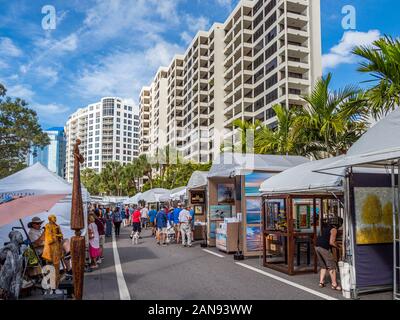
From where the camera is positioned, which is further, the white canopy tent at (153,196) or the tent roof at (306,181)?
the white canopy tent at (153,196)

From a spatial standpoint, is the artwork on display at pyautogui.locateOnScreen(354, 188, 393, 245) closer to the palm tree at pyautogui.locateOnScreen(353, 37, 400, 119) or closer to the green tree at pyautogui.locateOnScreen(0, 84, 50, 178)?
the palm tree at pyautogui.locateOnScreen(353, 37, 400, 119)

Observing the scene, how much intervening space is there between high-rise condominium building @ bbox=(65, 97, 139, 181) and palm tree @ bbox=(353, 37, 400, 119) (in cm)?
15892

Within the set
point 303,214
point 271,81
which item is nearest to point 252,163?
point 303,214

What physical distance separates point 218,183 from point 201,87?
65.4m

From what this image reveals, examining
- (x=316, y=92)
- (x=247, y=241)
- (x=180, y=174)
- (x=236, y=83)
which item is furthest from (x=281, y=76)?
(x=247, y=241)

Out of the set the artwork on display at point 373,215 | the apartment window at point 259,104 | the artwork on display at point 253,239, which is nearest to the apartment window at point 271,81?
the apartment window at point 259,104

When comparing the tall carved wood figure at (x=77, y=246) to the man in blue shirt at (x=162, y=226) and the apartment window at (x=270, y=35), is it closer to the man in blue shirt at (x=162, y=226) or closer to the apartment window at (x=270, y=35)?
the man in blue shirt at (x=162, y=226)

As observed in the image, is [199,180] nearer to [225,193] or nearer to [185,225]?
[225,193]

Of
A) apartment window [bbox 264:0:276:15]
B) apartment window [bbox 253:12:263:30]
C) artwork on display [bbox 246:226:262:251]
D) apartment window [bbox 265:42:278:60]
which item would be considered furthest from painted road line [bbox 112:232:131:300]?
apartment window [bbox 253:12:263:30]

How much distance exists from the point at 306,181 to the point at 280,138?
9.94 meters

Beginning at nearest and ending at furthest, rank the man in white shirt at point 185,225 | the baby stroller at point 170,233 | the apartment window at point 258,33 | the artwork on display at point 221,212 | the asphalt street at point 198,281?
the asphalt street at point 198,281
the artwork on display at point 221,212
the man in white shirt at point 185,225
the baby stroller at point 170,233
the apartment window at point 258,33

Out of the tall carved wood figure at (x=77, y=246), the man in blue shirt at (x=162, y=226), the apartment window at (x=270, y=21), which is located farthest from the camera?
the apartment window at (x=270, y=21)

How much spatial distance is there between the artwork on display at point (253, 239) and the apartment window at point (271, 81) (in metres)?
46.9

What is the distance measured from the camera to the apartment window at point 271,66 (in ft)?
191
